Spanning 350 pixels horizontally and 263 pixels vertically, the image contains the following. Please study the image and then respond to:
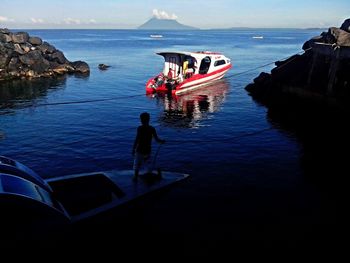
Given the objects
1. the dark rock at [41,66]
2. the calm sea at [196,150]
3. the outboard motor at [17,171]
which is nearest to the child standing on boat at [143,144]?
the calm sea at [196,150]

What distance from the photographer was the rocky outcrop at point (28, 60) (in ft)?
167

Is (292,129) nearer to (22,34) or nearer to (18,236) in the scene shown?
(18,236)

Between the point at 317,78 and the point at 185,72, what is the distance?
14089 millimetres

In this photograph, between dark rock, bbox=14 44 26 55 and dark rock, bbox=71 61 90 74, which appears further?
dark rock, bbox=71 61 90 74

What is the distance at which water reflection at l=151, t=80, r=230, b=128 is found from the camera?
2766 cm

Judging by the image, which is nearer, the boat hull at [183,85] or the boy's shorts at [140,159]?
the boy's shorts at [140,159]

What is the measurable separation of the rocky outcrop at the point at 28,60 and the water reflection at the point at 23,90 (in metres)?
2.90

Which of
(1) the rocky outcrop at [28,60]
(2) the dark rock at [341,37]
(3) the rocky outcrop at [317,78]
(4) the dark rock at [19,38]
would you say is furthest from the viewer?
(4) the dark rock at [19,38]

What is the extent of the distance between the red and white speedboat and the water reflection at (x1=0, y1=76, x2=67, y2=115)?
40.3 ft

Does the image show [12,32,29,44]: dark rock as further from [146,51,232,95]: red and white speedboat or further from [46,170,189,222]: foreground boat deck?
[46,170,189,222]: foreground boat deck

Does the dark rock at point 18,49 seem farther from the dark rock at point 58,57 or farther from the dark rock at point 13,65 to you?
the dark rock at point 58,57

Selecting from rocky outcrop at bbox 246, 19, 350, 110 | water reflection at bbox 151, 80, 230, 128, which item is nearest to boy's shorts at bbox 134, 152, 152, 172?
water reflection at bbox 151, 80, 230, 128

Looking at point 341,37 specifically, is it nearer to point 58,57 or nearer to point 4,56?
point 4,56

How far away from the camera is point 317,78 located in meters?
31.6
